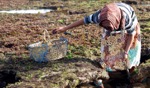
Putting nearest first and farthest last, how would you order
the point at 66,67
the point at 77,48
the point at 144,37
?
the point at 66,67
the point at 77,48
the point at 144,37

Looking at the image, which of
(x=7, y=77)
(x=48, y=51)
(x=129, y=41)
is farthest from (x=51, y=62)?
(x=129, y=41)

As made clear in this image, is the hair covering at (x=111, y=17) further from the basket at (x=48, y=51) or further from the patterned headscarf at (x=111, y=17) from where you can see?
the basket at (x=48, y=51)

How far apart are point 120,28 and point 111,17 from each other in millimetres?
447

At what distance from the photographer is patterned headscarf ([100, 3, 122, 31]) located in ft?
16.0

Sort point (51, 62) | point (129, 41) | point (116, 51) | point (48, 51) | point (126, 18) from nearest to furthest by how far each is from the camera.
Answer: point (126, 18), point (129, 41), point (116, 51), point (48, 51), point (51, 62)

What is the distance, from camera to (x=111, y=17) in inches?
192

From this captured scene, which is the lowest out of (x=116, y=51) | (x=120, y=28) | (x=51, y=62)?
(x=51, y=62)

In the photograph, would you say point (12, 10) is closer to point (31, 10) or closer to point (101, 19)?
point (31, 10)

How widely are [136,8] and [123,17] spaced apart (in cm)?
813

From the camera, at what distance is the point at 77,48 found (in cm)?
714

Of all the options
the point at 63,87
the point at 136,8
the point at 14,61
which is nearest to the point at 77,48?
the point at 14,61

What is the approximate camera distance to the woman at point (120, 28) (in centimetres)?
496

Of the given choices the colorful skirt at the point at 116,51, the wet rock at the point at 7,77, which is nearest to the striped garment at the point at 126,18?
the colorful skirt at the point at 116,51

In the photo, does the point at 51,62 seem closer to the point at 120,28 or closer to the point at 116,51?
the point at 116,51
